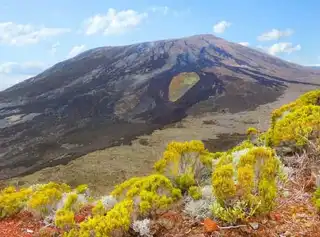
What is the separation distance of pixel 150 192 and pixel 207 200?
1018 mm

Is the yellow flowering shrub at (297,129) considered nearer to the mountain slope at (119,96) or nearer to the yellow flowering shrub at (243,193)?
the yellow flowering shrub at (243,193)

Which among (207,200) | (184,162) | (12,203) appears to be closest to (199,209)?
(207,200)

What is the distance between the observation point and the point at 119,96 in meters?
62.5

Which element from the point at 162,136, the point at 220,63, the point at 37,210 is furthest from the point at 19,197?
the point at 220,63

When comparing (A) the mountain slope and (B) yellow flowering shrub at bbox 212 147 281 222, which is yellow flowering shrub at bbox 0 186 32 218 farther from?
(A) the mountain slope

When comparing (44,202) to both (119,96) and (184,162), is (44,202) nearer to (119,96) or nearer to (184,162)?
(184,162)

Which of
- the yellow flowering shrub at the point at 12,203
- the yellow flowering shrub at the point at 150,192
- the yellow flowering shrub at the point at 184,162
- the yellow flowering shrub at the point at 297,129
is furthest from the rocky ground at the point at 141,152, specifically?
the yellow flowering shrub at the point at 12,203

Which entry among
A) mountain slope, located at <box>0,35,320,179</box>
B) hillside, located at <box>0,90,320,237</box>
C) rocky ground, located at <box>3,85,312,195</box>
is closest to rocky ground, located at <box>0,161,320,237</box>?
hillside, located at <box>0,90,320,237</box>

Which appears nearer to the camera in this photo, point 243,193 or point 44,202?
point 243,193

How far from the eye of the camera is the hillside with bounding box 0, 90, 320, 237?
19.5ft

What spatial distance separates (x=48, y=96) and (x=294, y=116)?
2418 inches

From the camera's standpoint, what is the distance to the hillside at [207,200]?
5.94 metres

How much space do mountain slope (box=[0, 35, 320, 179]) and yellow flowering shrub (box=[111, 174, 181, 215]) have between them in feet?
72.2

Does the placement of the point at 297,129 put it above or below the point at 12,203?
above
